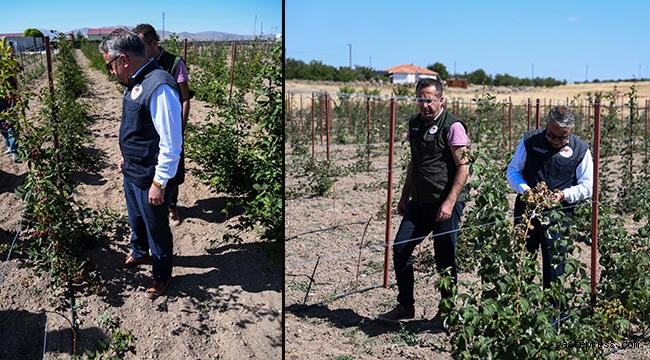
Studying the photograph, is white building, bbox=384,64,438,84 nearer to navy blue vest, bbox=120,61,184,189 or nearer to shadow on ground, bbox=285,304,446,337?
shadow on ground, bbox=285,304,446,337

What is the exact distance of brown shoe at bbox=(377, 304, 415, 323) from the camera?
330cm

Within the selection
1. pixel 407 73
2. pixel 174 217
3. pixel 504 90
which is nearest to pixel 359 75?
pixel 407 73

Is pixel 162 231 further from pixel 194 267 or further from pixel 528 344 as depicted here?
pixel 528 344

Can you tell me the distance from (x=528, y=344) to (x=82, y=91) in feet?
31.5

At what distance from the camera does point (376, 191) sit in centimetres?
762

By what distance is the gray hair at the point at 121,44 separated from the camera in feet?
9.83

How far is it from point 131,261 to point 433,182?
2.14m

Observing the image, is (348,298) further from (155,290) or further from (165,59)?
(165,59)

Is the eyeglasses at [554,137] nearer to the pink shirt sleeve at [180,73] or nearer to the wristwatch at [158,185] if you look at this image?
the wristwatch at [158,185]

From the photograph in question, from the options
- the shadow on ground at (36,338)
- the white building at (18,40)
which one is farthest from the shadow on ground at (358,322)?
the white building at (18,40)

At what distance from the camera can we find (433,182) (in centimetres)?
308

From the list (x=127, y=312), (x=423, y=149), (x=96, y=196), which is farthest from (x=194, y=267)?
(x=423, y=149)

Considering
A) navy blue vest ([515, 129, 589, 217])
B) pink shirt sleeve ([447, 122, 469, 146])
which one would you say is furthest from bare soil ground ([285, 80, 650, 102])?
pink shirt sleeve ([447, 122, 469, 146])

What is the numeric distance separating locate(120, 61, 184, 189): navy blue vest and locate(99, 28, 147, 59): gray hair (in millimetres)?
113
